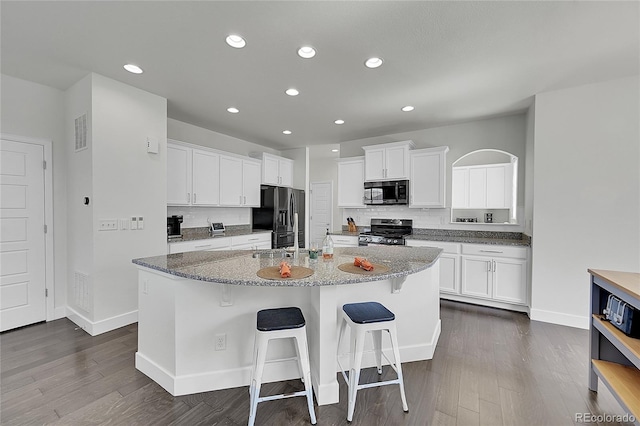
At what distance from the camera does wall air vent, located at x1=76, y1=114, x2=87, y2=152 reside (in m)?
2.87

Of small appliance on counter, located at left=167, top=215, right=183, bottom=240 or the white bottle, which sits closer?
the white bottle

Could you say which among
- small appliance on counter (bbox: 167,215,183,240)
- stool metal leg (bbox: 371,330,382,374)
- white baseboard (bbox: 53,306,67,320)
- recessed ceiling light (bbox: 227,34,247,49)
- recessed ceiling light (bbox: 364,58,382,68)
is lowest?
white baseboard (bbox: 53,306,67,320)

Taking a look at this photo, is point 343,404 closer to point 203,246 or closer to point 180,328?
point 180,328

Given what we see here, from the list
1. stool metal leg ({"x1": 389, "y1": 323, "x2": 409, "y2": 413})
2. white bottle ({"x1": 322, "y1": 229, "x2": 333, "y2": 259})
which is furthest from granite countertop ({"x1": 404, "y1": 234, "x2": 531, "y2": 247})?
stool metal leg ({"x1": 389, "y1": 323, "x2": 409, "y2": 413})

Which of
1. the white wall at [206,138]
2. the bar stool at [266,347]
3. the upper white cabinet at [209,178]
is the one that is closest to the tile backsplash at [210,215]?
the upper white cabinet at [209,178]

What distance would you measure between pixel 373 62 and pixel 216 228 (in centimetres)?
351

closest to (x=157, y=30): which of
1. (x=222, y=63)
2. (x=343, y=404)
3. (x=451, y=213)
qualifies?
(x=222, y=63)

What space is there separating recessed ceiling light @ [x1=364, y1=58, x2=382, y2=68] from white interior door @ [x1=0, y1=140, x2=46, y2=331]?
12.3ft


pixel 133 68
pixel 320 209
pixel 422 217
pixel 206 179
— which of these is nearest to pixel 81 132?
pixel 133 68

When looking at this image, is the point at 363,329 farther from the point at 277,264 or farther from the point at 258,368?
the point at 277,264

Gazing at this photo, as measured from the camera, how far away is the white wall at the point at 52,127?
9.43 feet

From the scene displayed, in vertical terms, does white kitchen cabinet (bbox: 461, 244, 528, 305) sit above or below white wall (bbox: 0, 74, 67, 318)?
below

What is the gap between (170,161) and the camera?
12.4 feet

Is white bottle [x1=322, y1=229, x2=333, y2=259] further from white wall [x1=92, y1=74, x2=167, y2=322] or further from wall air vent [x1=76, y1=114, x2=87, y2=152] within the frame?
wall air vent [x1=76, y1=114, x2=87, y2=152]
